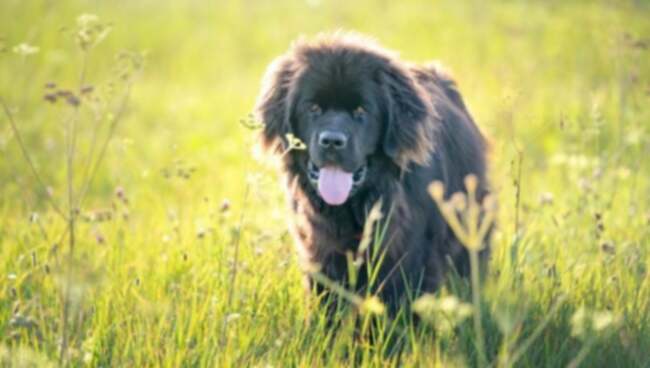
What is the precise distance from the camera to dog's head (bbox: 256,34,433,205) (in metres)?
4.95

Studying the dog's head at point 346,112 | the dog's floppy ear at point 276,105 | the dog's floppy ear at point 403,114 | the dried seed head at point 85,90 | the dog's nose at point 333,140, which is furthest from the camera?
the dog's floppy ear at point 276,105

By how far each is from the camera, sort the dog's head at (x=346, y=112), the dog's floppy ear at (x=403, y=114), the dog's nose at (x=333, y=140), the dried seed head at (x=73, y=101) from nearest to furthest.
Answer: the dried seed head at (x=73, y=101)
the dog's nose at (x=333, y=140)
the dog's head at (x=346, y=112)
the dog's floppy ear at (x=403, y=114)

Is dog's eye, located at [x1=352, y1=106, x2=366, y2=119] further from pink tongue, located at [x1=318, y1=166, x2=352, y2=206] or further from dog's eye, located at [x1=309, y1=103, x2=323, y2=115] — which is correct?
pink tongue, located at [x1=318, y1=166, x2=352, y2=206]

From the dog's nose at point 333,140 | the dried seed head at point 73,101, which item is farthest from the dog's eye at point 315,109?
the dried seed head at point 73,101

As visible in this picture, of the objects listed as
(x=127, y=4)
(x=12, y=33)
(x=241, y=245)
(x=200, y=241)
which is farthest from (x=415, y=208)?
(x=127, y=4)

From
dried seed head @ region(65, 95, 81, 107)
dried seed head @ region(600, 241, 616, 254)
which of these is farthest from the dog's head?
dried seed head @ region(65, 95, 81, 107)

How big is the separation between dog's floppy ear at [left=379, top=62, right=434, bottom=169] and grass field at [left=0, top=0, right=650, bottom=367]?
0.47m

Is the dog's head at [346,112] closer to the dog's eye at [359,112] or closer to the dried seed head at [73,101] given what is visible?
the dog's eye at [359,112]

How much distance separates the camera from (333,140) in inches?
190

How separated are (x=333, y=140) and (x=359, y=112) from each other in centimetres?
40

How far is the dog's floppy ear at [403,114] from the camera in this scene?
16.8 ft

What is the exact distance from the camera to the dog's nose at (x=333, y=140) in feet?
15.8

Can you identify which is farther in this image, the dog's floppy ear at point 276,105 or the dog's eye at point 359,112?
the dog's floppy ear at point 276,105

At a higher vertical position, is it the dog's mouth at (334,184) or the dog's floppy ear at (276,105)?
the dog's floppy ear at (276,105)
